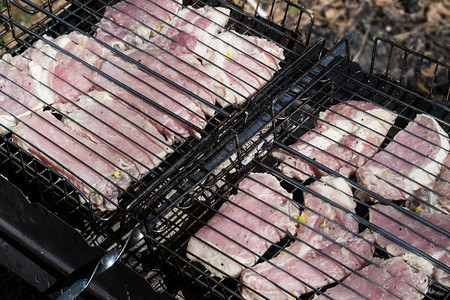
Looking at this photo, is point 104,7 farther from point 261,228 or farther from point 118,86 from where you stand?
point 261,228

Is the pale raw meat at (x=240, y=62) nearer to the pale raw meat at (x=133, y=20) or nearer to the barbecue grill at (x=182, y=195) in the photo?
the barbecue grill at (x=182, y=195)

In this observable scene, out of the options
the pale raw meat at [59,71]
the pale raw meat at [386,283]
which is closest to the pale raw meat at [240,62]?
the pale raw meat at [59,71]

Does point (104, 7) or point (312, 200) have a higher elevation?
point (104, 7)

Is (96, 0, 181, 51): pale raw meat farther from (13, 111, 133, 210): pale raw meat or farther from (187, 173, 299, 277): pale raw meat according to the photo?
(187, 173, 299, 277): pale raw meat

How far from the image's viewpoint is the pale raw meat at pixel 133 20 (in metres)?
4.41

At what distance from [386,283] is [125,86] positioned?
Result: 201cm

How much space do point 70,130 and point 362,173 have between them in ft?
6.24

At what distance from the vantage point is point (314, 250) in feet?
11.0

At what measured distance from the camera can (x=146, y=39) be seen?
440 cm

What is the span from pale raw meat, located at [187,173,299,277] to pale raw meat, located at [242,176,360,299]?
0.32 feet

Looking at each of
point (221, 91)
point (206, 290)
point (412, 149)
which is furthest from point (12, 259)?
point (412, 149)

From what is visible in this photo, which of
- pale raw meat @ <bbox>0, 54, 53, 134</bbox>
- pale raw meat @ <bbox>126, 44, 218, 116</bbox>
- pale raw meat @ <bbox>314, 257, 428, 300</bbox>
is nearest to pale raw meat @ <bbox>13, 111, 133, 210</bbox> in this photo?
pale raw meat @ <bbox>0, 54, 53, 134</bbox>

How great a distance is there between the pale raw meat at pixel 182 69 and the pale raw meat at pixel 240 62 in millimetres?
88

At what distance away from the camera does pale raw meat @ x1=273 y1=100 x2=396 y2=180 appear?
150 inches
